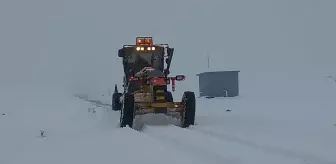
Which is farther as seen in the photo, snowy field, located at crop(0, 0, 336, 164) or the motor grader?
the motor grader

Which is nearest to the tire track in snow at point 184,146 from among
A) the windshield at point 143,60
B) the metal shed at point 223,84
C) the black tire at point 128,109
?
the black tire at point 128,109

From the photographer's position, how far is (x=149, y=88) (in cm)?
1327

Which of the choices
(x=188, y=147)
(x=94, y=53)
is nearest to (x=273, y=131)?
(x=188, y=147)

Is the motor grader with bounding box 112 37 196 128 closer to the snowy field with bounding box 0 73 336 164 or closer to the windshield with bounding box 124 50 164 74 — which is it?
the windshield with bounding box 124 50 164 74

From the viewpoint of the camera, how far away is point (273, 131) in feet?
35.2

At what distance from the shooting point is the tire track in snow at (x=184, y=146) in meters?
7.27

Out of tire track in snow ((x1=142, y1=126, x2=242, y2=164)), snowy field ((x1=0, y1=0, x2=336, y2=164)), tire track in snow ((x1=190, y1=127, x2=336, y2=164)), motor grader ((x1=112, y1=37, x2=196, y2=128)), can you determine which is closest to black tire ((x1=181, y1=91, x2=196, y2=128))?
motor grader ((x1=112, y1=37, x2=196, y2=128))

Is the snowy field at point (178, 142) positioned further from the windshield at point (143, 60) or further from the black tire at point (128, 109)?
the windshield at point (143, 60)

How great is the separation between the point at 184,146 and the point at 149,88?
15.2 ft

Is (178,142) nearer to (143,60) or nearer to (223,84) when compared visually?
(143,60)

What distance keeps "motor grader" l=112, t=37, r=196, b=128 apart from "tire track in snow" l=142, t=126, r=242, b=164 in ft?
2.22

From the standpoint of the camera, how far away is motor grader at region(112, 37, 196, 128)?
41.1 feet

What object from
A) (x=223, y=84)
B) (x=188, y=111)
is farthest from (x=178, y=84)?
(x=188, y=111)

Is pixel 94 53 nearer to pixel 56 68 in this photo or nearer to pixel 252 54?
pixel 56 68
